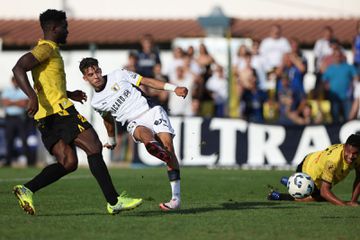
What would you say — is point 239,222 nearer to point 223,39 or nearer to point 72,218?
point 72,218

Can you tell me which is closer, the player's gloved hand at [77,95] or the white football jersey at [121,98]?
the player's gloved hand at [77,95]

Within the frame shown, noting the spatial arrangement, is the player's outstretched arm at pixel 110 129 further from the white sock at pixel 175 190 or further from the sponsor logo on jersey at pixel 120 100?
the white sock at pixel 175 190

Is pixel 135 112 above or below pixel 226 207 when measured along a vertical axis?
above

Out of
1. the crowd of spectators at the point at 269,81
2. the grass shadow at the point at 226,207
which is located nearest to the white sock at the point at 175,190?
the grass shadow at the point at 226,207

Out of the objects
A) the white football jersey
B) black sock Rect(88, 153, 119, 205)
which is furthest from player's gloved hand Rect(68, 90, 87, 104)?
black sock Rect(88, 153, 119, 205)

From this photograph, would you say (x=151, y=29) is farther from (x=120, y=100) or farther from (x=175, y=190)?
(x=175, y=190)

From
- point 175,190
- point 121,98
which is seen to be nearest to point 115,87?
point 121,98

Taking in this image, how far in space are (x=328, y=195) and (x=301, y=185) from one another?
518mm

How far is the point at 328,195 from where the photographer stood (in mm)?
A: 12406

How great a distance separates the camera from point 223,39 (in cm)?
2591

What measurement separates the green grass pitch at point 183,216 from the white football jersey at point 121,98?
3.66ft

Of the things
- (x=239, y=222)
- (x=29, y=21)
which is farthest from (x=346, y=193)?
(x=29, y=21)

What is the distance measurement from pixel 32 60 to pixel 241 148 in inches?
429

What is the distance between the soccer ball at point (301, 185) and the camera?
12.8 metres
